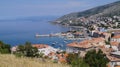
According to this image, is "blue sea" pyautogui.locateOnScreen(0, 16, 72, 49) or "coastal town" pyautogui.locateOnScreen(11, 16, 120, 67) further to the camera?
"blue sea" pyautogui.locateOnScreen(0, 16, 72, 49)

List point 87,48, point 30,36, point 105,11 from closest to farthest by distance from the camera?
point 87,48 < point 30,36 < point 105,11

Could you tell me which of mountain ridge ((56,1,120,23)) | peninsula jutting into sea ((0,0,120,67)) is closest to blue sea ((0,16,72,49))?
peninsula jutting into sea ((0,0,120,67))

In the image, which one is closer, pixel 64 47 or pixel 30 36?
pixel 64 47

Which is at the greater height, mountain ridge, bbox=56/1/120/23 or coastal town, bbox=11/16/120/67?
mountain ridge, bbox=56/1/120/23

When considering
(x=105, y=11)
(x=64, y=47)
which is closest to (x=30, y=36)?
(x=64, y=47)

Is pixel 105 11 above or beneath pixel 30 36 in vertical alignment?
above

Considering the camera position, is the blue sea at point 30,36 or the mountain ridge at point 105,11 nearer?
the blue sea at point 30,36

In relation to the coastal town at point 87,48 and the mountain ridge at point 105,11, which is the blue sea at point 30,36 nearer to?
the coastal town at point 87,48

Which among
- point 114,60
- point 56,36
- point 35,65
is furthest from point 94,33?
point 35,65

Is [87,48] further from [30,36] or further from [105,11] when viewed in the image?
[105,11]

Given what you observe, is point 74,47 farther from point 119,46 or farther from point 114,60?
point 114,60

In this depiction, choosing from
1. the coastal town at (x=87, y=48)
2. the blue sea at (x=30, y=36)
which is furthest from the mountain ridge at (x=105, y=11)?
the coastal town at (x=87, y=48)

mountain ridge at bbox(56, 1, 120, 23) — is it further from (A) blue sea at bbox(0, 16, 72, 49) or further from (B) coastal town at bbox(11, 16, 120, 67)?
(B) coastal town at bbox(11, 16, 120, 67)
